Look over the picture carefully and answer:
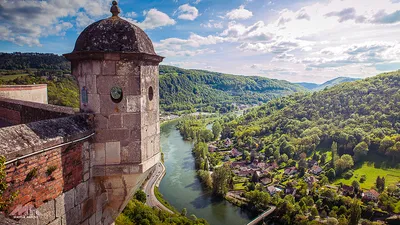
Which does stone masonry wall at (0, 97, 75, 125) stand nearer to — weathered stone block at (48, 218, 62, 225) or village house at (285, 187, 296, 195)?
weathered stone block at (48, 218, 62, 225)

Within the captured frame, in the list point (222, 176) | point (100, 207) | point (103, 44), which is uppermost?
point (103, 44)

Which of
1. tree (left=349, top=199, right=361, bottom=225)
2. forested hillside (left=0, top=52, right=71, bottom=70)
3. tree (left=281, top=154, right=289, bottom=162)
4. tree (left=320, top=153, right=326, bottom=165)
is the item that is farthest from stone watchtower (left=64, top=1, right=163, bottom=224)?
forested hillside (left=0, top=52, right=71, bottom=70)

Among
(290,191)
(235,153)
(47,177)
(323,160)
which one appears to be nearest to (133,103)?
(47,177)

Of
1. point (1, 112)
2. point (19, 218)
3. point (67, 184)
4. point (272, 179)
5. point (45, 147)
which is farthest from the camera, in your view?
point (272, 179)

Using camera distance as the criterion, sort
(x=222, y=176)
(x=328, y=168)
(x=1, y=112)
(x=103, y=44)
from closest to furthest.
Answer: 1. (x=103, y=44)
2. (x=1, y=112)
3. (x=222, y=176)
4. (x=328, y=168)

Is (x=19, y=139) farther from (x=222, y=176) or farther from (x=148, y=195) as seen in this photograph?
(x=222, y=176)

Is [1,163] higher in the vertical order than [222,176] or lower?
higher

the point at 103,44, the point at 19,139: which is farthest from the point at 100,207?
the point at 103,44
